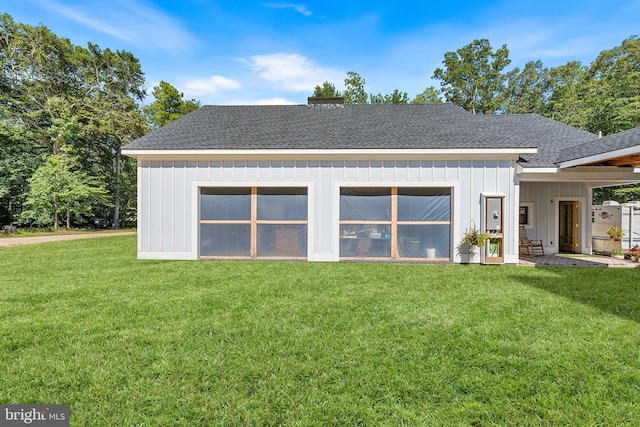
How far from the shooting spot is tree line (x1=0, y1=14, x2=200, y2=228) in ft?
62.7

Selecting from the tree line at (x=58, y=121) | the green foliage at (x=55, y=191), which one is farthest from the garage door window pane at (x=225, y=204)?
the tree line at (x=58, y=121)

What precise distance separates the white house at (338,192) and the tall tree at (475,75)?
73.5 ft

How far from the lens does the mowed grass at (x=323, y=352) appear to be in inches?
84.3

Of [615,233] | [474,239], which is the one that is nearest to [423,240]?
[474,239]

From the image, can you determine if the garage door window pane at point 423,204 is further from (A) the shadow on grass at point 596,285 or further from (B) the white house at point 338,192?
(A) the shadow on grass at point 596,285

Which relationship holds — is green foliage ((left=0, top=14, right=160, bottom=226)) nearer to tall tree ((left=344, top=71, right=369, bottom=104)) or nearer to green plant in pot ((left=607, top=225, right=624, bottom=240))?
tall tree ((left=344, top=71, right=369, bottom=104))

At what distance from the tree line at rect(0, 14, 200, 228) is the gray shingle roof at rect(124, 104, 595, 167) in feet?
45.8

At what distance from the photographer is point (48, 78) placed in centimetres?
2080

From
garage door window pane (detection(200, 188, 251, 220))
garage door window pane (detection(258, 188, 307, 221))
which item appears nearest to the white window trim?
garage door window pane (detection(258, 188, 307, 221))

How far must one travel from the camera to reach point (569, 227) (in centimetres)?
1038

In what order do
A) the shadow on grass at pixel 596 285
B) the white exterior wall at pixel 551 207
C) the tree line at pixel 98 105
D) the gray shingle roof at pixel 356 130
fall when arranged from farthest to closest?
the tree line at pixel 98 105, the white exterior wall at pixel 551 207, the gray shingle roof at pixel 356 130, the shadow on grass at pixel 596 285

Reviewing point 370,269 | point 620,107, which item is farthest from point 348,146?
point 620,107

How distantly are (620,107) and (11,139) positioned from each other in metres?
37.3

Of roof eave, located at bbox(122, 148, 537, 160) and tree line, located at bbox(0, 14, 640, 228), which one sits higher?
tree line, located at bbox(0, 14, 640, 228)
